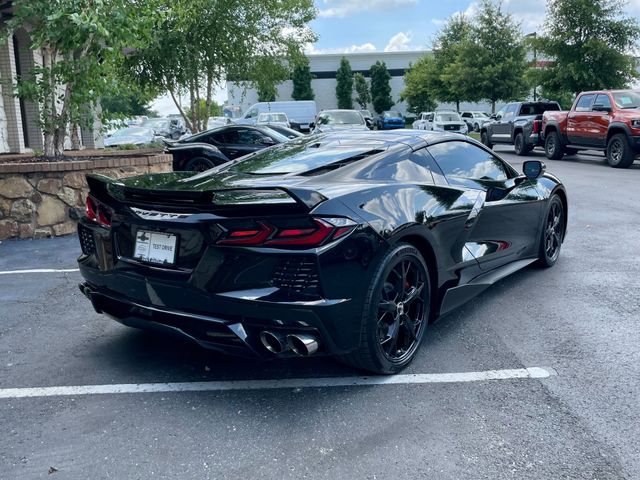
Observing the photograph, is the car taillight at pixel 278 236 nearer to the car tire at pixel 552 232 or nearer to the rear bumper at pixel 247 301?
the rear bumper at pixel 247 301

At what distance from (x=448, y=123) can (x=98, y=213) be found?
101ft

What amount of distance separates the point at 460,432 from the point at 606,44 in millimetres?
24444

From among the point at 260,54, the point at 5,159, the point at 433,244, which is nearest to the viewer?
the point at 433,244

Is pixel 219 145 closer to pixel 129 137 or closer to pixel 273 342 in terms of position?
pixel 129 137

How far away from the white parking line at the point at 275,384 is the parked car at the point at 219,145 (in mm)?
10212

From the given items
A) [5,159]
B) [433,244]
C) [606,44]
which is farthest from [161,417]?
[606,44]

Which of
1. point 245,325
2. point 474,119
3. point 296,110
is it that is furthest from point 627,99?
point 474,119

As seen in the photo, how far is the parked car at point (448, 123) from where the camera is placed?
108ft

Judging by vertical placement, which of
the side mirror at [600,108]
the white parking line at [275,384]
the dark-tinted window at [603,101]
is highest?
the dark-tinted window at [603,101]

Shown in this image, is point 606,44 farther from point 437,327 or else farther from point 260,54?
point 437,327

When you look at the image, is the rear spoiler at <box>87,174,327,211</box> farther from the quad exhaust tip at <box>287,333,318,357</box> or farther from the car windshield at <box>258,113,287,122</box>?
the car windshield at <box>258,113,287,122</box>

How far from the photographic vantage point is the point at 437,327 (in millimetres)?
4746

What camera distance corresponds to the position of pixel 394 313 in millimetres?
3824

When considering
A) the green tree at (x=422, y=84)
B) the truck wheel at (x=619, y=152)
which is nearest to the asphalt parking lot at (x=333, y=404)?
the truck wheel at (x=619, y=152)
